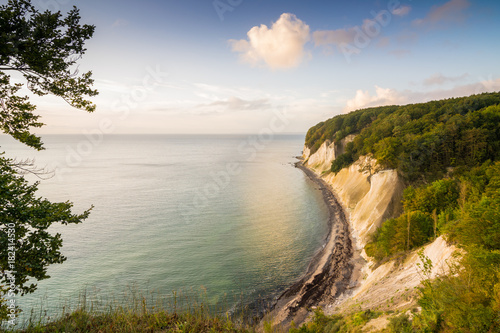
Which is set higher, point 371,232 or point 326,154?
point 326,154

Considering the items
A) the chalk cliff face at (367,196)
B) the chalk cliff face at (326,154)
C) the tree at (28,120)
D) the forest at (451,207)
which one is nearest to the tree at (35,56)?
the tree at (28,120)

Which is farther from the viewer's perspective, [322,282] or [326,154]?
[326,154]

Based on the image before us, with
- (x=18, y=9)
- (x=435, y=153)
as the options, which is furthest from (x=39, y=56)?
(x=435, y=153)

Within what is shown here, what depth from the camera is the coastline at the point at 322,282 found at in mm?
21172

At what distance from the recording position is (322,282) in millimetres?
24969

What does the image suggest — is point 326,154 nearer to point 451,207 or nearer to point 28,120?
point 451,207

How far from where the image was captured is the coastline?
2117 centimetres

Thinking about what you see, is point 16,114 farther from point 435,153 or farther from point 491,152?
point 491,152

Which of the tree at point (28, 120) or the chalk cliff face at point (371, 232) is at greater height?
the tree at point (28, 120)

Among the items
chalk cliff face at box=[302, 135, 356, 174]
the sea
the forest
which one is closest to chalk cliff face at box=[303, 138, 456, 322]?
the forest

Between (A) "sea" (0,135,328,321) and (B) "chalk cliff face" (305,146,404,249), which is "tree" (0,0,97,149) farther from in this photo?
(B) "chalk cliff face" (305,146,404,249)

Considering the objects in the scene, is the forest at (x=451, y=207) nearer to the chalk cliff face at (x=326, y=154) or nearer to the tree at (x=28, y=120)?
the chalk cliff face at (x=326, y=154)

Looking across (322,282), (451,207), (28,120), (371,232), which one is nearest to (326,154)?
(371,232)

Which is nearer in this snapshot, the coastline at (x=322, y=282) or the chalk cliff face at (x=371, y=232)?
the chalk cliff face at (x=371, y=232)
